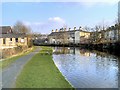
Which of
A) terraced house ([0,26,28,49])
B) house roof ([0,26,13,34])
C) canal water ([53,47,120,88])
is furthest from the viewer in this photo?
house roof ([0,26,13,34])

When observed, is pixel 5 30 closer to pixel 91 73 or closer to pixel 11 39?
pixel 11 39

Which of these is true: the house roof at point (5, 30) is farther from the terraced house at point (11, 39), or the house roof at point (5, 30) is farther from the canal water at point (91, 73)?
the canal water at point (91, 73)

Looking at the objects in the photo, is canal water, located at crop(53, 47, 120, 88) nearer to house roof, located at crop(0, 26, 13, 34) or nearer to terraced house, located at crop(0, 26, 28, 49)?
terraced house, located at crop(0, 26, 28, 49)

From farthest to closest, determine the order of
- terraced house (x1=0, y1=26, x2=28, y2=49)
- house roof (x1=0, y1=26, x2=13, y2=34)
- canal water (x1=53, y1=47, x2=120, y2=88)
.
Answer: house roof (x1=0, y1=26, x2=13, y2=34) < terraced house (x1=0, y1=26, x2=28, y2=49) < canal water (x1=53, y1=47, x2=120, y2=88)

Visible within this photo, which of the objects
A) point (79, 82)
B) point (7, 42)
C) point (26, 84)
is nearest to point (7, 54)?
point (79, 82)

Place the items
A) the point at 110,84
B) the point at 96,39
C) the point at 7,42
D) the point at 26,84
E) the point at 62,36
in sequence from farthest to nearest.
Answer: the point at 62,36, the point at 96,39, the point at 7,42, the point at 110,84, the point at 26,84

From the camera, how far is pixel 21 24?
92188mm

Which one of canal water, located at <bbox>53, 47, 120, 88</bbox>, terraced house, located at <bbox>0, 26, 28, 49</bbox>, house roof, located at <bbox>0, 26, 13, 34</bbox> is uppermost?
house roof, located at <bbox>0, 26, 13, 34</bbox>

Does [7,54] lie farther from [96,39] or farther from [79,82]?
[96,39]

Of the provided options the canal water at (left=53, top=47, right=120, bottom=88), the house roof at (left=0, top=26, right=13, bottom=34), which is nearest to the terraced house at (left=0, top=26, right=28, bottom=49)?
the house roof at (left=0, top=26, right=13, bottom=34)

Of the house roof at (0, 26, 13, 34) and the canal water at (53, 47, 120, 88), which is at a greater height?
the house roof at (0, 26, 13, 34)

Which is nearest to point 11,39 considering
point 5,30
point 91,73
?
point 5,30

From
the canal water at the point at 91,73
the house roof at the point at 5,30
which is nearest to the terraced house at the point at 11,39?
the house roof at the point at 5,30

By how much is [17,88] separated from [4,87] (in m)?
0.67
